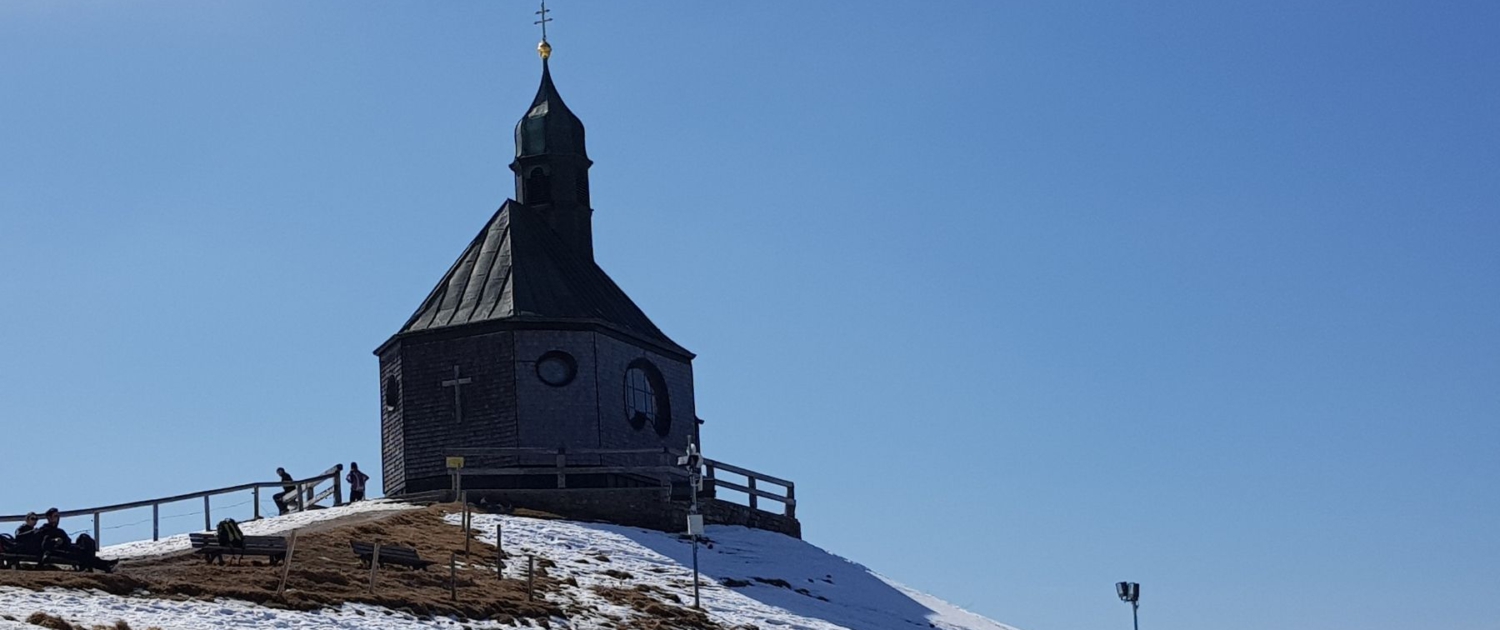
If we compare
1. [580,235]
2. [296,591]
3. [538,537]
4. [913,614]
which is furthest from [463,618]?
[580,235]

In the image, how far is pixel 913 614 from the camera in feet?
130

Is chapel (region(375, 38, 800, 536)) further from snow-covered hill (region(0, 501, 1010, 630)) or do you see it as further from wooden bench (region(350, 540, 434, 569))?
wooden bench (region(350, 540, 434, 569))

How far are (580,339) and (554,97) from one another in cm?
753

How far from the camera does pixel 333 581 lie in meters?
30.7

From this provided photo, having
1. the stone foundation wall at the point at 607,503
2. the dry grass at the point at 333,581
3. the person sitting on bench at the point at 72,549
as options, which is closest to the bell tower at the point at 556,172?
the stone foundation wall at the point at 607,503

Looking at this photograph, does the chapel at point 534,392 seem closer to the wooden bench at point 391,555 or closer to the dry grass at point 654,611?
the dry grass at point 654,611

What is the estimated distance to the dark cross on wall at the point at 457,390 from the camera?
43.8m

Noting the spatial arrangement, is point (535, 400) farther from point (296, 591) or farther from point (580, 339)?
point (296, 591)

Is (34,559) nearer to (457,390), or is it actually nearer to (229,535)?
(229,535)

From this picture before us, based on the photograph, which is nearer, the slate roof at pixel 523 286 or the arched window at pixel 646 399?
the slate roof at pixel 523 286

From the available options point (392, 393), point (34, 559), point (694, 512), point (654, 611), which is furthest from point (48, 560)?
point (392, 393)

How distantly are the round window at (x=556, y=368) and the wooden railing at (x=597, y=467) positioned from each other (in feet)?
5.19

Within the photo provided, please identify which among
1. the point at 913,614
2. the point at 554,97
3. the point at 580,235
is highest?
the point at 554,97

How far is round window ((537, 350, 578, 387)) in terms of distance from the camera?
144ft
